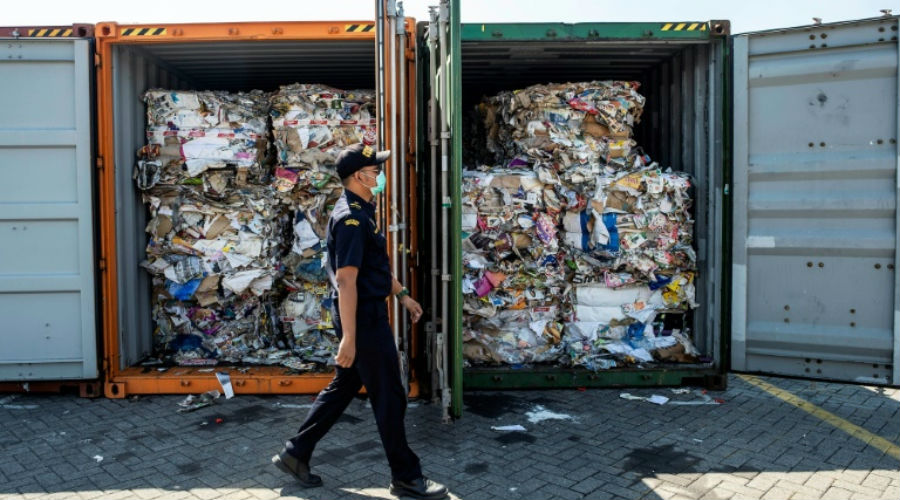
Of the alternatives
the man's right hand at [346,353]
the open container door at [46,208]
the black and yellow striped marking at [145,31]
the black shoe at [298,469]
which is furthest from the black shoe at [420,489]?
the black and yellow striped marking at [145,31]

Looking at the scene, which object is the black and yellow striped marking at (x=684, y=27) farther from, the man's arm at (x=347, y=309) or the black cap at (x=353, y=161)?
the man's arm at (x=347, y=309)

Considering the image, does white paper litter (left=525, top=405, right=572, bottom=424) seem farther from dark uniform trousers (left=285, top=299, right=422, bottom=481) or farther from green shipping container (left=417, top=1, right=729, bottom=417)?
dark uniform trousers (left=285, top=299, right=422, bottom=481)

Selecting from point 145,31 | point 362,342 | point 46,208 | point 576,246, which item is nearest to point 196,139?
point 145,31

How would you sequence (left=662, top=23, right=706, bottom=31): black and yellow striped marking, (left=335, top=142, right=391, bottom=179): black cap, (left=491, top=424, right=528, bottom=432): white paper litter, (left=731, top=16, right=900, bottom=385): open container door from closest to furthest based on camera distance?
(left=335, top=142, right=391, bottom=179): black cap → (left=491, top=424, right=528, bottom=432): white paper litter → (left=731, top=16, right=900, bottom=385): open container door → (left=662, top=23, right=706, bottom=31): black and yellow striped marking

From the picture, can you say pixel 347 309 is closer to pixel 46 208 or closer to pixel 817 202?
pixel 46 208

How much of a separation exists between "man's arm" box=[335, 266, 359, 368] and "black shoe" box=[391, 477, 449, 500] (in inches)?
27.3

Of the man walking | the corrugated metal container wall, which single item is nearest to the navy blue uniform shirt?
the man walking

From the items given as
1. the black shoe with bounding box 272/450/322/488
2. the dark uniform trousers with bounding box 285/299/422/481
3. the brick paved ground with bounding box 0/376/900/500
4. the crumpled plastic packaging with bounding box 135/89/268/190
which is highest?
the crumpled plastic packaging with bounding box 135/89/268/190

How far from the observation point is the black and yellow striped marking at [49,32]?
197 inches

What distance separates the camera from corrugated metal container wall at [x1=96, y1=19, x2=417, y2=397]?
16.4ft

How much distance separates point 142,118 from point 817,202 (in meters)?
5.37

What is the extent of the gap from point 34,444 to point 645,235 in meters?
4.63

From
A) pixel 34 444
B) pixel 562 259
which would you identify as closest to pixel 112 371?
pixel 34 444

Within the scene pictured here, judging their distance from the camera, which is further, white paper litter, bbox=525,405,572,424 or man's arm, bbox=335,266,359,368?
white paper litter, bbox=525,405,572,424
